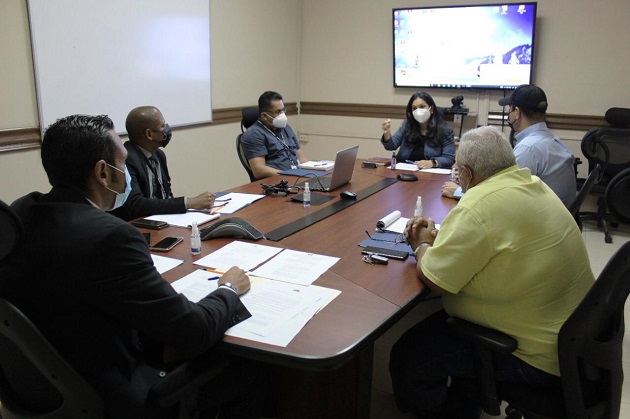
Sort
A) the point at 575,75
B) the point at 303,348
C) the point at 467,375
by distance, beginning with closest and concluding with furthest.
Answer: the point at 303,348 → the point at 467,375 → the point at 575,75

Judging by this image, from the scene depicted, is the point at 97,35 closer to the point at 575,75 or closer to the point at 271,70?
the point at 271,70

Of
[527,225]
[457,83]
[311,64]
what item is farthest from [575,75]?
[527,225]

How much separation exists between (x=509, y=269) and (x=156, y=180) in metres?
1.90

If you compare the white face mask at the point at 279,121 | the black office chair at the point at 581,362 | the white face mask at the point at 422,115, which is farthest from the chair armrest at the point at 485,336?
the white face mask at the point at 422,115

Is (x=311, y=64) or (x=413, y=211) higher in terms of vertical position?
(x=311, y=64)

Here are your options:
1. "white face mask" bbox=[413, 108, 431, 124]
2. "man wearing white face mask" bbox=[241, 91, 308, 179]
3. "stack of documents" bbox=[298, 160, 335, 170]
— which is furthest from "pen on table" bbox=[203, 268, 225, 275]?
"white face mask" bbox=[413, 108, 431, 124]

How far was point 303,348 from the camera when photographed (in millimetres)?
1239

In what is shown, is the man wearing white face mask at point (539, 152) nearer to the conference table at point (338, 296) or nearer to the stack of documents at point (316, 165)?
the conference table at point (338, 296)

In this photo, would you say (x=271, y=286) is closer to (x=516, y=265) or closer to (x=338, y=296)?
(x=338, y=296)

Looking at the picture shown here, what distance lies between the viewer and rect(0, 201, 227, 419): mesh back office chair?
1036 millimetres

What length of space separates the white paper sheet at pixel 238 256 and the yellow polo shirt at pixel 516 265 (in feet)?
2.03

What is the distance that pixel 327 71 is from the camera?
612 centimetres

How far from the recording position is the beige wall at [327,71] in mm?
4668

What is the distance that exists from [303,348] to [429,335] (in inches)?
25.5
